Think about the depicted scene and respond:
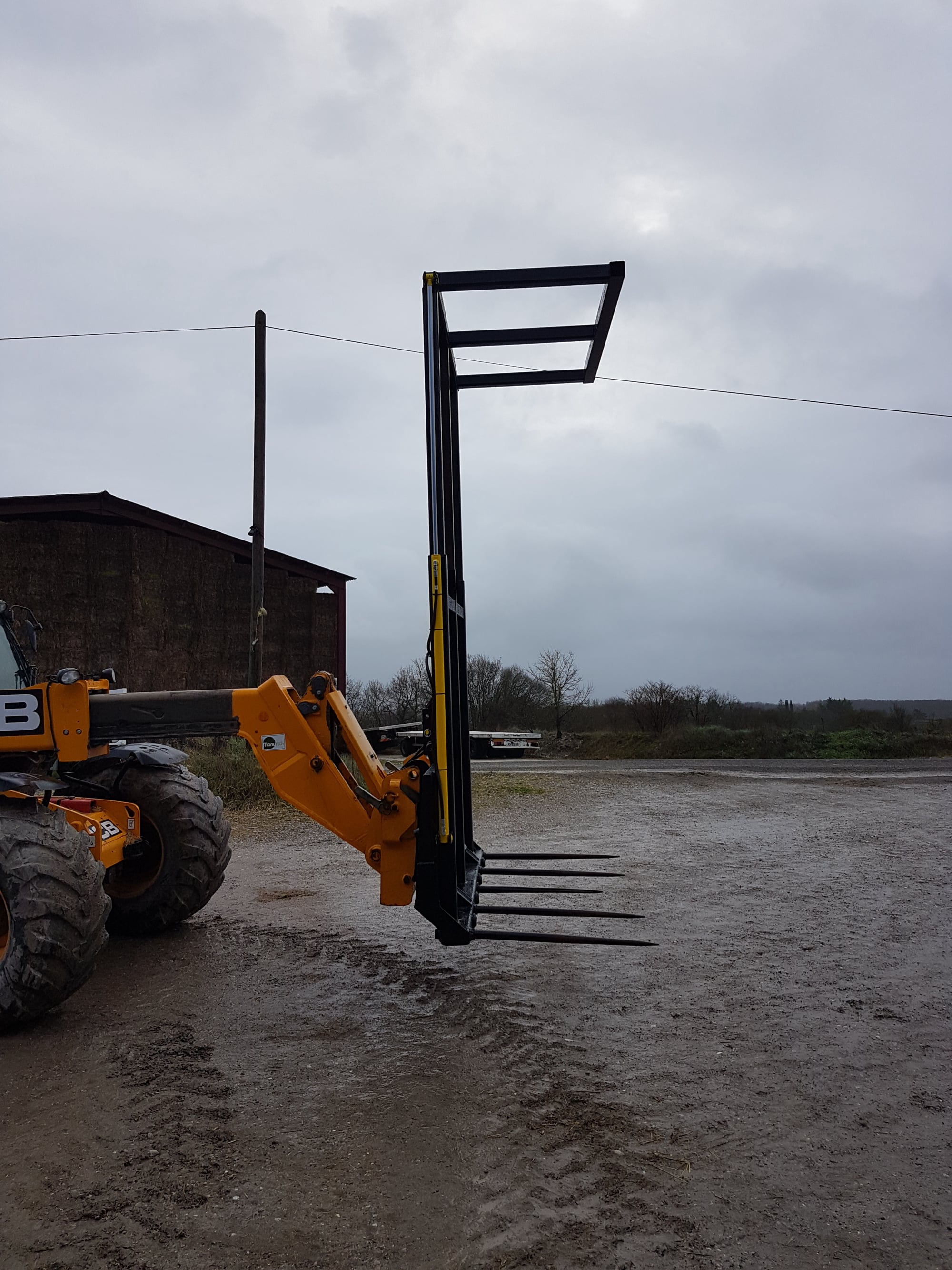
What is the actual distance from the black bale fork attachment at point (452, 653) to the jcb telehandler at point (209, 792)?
0.01 metres

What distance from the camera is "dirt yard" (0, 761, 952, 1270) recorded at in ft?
9.55

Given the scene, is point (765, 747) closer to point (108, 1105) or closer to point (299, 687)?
point (299, 687)

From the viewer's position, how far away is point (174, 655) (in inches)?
735

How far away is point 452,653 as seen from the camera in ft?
17.4

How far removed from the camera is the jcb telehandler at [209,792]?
4664 mm

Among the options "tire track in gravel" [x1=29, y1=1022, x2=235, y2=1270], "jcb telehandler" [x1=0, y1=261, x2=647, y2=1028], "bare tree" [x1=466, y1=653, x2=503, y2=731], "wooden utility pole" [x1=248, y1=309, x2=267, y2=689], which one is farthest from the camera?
"bare tree" [x1=466, y1=653, x2=503, y2=731]

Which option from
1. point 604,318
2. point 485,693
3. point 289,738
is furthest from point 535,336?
point 485,693

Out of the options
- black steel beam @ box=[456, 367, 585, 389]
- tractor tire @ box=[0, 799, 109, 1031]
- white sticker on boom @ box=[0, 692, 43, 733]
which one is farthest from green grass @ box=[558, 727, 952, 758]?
tractor tire @ box=[0, 799, 109, 1031]

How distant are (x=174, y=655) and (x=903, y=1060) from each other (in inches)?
647

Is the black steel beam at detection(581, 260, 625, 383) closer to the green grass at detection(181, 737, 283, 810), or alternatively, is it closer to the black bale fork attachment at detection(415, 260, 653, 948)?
the black bale fork attachment at detection(415, 260, 653, 948)

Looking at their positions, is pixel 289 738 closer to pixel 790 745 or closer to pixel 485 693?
pixel 790 745

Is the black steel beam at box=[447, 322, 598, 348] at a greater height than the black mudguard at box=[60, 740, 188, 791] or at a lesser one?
greater

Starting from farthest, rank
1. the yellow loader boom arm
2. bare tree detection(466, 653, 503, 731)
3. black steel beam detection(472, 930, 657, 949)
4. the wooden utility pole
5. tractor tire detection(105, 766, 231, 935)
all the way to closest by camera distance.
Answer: bare tree detection(466, 653, 503, 731), the wooden utility pole, tractor tire detection(105, 766, 231, 935), the yellow loader boom arm, black steel beam detection(472, 930, 657, 949)

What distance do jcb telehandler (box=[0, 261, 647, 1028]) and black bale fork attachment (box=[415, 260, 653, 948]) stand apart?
1 cm
